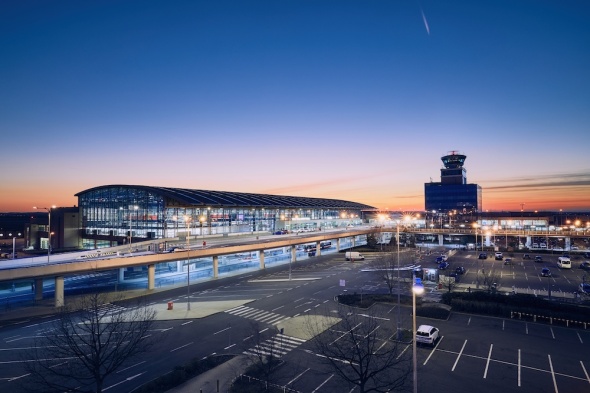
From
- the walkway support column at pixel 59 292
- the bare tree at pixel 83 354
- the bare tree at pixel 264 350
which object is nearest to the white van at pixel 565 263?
the bare tree at pixel 264 350

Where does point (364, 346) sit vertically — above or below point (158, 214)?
below

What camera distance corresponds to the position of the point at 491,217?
180 m

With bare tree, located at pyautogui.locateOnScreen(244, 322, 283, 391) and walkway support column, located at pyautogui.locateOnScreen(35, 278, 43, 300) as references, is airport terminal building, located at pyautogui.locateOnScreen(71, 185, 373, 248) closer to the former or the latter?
walkway support column, located at pyautogui.locateOnScreen(35, 278, 43, 300)

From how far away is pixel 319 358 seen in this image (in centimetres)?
2684

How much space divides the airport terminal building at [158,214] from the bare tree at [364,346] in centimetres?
5171

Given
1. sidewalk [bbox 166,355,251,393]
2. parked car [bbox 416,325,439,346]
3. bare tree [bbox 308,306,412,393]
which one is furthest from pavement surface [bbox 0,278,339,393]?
parked car [bbox 416,325,439,346]

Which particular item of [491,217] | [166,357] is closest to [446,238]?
[491,217]

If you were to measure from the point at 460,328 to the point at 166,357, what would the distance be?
89.7 ft

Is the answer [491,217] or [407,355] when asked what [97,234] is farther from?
[491,217]

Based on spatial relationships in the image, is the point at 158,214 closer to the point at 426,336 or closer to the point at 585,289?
the point at 426,336

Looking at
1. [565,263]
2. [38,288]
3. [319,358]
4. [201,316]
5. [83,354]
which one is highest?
[83,354]

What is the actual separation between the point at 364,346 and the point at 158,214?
2892 inches

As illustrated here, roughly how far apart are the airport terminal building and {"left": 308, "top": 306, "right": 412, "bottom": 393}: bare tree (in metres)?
51.7

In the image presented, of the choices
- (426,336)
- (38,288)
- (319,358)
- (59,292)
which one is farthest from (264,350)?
(38,288)
